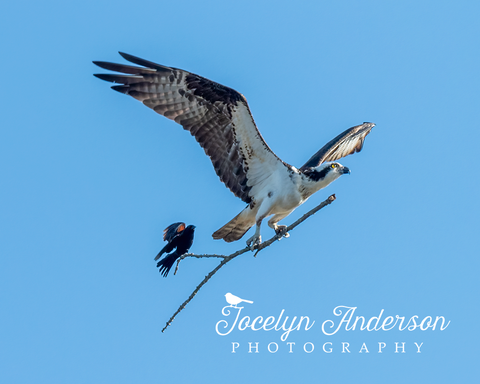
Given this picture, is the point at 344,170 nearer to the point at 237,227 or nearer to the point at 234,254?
the point at 237,227

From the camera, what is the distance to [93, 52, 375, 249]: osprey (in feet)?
25.9

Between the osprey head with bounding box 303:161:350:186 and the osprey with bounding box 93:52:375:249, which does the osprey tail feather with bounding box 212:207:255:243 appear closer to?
the osprey with bounding box 93:52:375:249

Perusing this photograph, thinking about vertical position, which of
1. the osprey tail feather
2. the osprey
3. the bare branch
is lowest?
the bare branch

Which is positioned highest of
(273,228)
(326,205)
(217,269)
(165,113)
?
(165,113)

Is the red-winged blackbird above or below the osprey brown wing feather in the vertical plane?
below

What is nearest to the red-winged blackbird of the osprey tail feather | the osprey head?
the osprey tail feather

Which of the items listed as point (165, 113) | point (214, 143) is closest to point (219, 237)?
point (214, 143)

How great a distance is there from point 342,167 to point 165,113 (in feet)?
8.48

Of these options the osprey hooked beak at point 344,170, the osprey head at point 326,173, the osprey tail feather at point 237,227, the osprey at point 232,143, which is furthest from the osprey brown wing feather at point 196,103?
the osprey hooked beak at point 344,170

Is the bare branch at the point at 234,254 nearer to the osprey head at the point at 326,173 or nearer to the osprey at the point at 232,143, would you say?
the osprey at the point at 232,143

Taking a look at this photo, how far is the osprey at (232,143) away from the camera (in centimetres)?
790

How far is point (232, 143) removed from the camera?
825 cm

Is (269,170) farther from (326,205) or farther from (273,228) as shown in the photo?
(326,205)

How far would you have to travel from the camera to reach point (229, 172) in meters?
8.52
